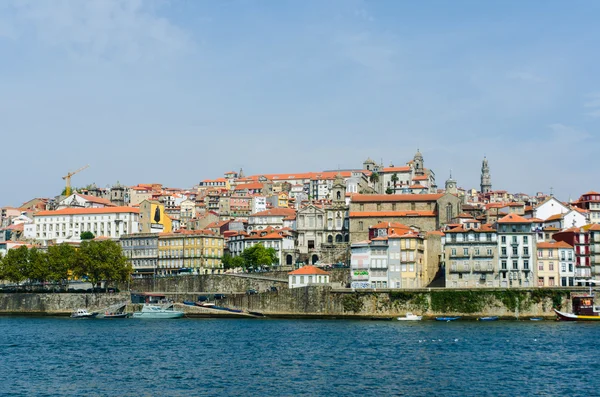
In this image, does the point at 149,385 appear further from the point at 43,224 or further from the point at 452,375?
the point at 43,224

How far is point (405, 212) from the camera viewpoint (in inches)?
4552

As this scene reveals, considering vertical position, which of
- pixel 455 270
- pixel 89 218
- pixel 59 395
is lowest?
pixel 59 395

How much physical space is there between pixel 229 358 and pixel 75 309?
173 feet

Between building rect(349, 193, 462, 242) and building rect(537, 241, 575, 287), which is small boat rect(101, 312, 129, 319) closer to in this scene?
building rect(349, 193, 462, 242)

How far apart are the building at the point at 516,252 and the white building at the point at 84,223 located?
3062 inches

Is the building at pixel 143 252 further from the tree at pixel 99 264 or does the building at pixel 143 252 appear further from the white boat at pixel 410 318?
the white boat at pixel 410 318

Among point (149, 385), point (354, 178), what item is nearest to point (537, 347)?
point (149, 385)

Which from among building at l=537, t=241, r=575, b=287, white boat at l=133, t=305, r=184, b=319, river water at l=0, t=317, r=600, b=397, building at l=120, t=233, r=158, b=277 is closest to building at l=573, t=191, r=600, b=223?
building at l=537, t=241, r=575, b=287

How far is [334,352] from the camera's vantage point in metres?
55.1

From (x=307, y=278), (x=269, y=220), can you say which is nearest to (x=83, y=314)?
(x=307, y=278)

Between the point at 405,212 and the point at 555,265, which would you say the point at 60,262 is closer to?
the point at 405,212

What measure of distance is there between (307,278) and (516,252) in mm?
23779

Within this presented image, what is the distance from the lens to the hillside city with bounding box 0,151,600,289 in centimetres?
8594

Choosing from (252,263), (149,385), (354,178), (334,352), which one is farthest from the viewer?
(354,178)
